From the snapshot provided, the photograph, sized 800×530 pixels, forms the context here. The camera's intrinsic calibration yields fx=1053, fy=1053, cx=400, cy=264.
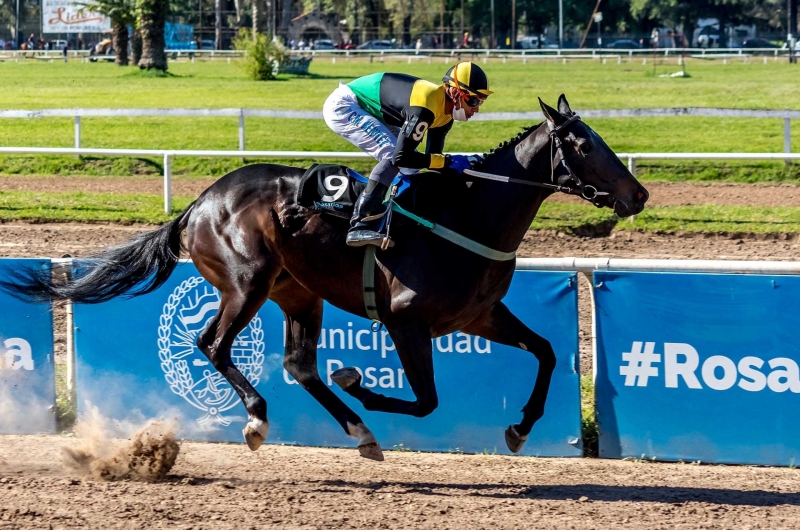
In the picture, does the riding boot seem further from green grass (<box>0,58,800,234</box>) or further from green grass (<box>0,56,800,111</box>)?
green grass (<box>0,56,800,111</box>)

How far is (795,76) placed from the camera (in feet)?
108

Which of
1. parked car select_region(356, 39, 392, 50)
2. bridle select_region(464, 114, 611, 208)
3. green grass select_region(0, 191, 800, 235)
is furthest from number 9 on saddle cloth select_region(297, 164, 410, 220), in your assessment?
parked car select_region(356, 39, 392, 50)

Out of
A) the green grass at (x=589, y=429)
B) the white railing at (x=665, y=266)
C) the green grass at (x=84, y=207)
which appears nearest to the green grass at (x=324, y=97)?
the green grass at (x=84, y=207)

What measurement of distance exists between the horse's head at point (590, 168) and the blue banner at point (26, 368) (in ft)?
10.4

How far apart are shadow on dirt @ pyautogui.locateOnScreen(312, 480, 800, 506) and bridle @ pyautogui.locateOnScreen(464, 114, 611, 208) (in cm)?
139

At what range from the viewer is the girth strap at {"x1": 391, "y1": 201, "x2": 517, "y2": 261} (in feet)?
16.4

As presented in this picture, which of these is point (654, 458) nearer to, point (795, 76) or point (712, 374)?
point (712, 374)

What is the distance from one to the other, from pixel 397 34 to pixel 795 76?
38954 millimetres

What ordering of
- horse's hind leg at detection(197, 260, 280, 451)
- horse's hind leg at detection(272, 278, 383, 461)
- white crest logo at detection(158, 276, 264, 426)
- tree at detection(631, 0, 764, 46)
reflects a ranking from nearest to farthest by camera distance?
horse's hind leg at detection(197, 260, 280, 451) → horse's hind leg at detection(272, 278, 383, 461) → white crest logo at detection(158, 276, 264, 426) → tree at detection(631, 0, 764, 46)

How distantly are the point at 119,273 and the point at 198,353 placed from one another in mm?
678

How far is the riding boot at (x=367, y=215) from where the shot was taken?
5102 millimetres

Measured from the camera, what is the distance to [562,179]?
4.94 m

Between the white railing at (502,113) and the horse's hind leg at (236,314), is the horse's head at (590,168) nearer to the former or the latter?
the horse's hind leg at (236,314)

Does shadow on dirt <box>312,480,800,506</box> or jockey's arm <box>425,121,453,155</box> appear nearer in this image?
shadow on dirt <box>312,480,800,506</box>
